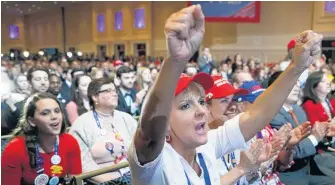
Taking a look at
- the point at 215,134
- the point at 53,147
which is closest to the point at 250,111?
the point at 215,134

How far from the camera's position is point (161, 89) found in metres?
1.01

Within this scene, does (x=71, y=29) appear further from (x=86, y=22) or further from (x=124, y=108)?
(x=124, y=108)

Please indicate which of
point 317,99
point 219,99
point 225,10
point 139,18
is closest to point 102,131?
point 219,99

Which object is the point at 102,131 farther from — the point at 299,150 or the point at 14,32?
the point at 14,32

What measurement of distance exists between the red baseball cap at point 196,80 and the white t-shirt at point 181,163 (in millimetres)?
244

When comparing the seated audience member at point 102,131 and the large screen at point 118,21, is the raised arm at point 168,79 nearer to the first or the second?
the seated audience member at point 102,131

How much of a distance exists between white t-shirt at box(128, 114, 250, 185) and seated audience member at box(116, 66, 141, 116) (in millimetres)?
3371

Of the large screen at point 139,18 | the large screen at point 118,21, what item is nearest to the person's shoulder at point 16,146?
the large screen at point 139,18

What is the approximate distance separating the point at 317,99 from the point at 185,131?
299 cm

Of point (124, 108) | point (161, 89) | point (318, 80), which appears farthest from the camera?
point (124, 108)

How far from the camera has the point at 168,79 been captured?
3.30ft

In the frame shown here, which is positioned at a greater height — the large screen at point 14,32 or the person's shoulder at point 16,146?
the large screen at point 14,32

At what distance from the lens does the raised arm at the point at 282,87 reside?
1636 mm

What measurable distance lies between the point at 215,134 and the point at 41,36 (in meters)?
36.8
